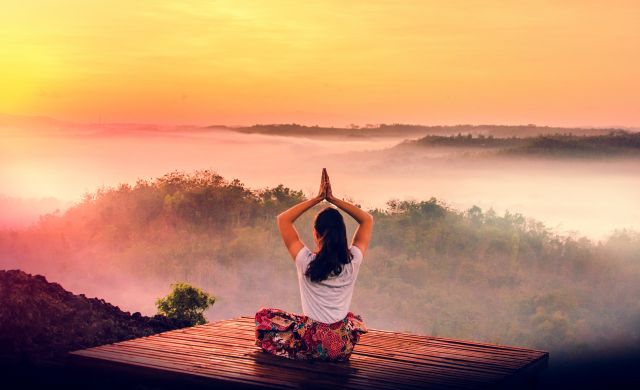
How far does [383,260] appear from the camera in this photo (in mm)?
15680

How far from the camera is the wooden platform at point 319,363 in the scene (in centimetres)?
564

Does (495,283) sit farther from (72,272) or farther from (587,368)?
(72,272)

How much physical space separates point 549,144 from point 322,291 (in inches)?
408

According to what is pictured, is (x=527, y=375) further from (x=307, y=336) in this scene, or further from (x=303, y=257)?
(x=303, y=257)

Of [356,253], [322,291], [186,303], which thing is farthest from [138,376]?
[186,303]

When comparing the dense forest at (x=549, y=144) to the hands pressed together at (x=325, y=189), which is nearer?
the hands pressed together at (x=325, y=189)

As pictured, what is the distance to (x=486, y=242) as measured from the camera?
15906 mm

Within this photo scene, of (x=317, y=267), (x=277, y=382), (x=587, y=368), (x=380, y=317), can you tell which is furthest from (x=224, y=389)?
(x=380, y=317)

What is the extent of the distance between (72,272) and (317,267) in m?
10.3

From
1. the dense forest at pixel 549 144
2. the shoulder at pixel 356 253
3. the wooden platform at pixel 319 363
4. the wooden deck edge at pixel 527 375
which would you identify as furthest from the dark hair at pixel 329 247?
the dense forest at pixel 549 144

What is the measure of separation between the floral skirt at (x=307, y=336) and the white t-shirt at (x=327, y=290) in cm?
6

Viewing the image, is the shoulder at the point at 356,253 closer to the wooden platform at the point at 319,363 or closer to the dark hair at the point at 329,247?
the dark hair at the point at 329,247

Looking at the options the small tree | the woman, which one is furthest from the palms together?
the small tree

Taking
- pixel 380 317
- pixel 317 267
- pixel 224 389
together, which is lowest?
pixel 224 389
